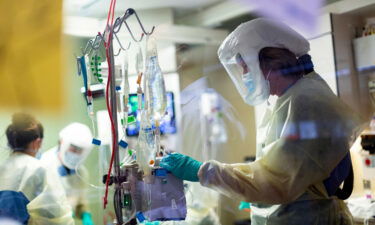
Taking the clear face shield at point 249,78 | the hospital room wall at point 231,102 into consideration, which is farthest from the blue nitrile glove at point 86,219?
the clear face shield at point 249,78

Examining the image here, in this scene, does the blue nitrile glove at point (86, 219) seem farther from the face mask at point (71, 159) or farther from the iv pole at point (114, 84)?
the iv pole at point (114, 84)

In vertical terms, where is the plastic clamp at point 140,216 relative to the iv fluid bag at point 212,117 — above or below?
below

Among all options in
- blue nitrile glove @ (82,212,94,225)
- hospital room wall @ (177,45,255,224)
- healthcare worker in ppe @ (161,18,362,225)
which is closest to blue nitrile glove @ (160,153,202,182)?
healthcare worker in ppe @ (161,18,362,225)

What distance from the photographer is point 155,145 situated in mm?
1665

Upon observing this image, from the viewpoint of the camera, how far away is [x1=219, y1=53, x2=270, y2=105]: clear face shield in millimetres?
1655

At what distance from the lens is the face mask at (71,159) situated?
9.21 feet

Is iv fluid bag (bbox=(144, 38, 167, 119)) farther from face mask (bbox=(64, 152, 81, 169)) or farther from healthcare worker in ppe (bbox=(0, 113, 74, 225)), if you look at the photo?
face mask (bbox=(64, 152, 81, 169))

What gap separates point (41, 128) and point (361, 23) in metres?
2.16

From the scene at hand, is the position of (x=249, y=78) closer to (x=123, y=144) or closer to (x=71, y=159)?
(x=123, y=144)

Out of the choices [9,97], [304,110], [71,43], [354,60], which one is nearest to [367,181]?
[354,60]

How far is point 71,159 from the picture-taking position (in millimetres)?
2844

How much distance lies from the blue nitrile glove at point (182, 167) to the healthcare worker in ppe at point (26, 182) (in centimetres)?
82

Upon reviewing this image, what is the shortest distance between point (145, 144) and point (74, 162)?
1.43 m

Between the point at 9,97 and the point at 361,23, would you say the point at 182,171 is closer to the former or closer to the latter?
the point at 9,97
